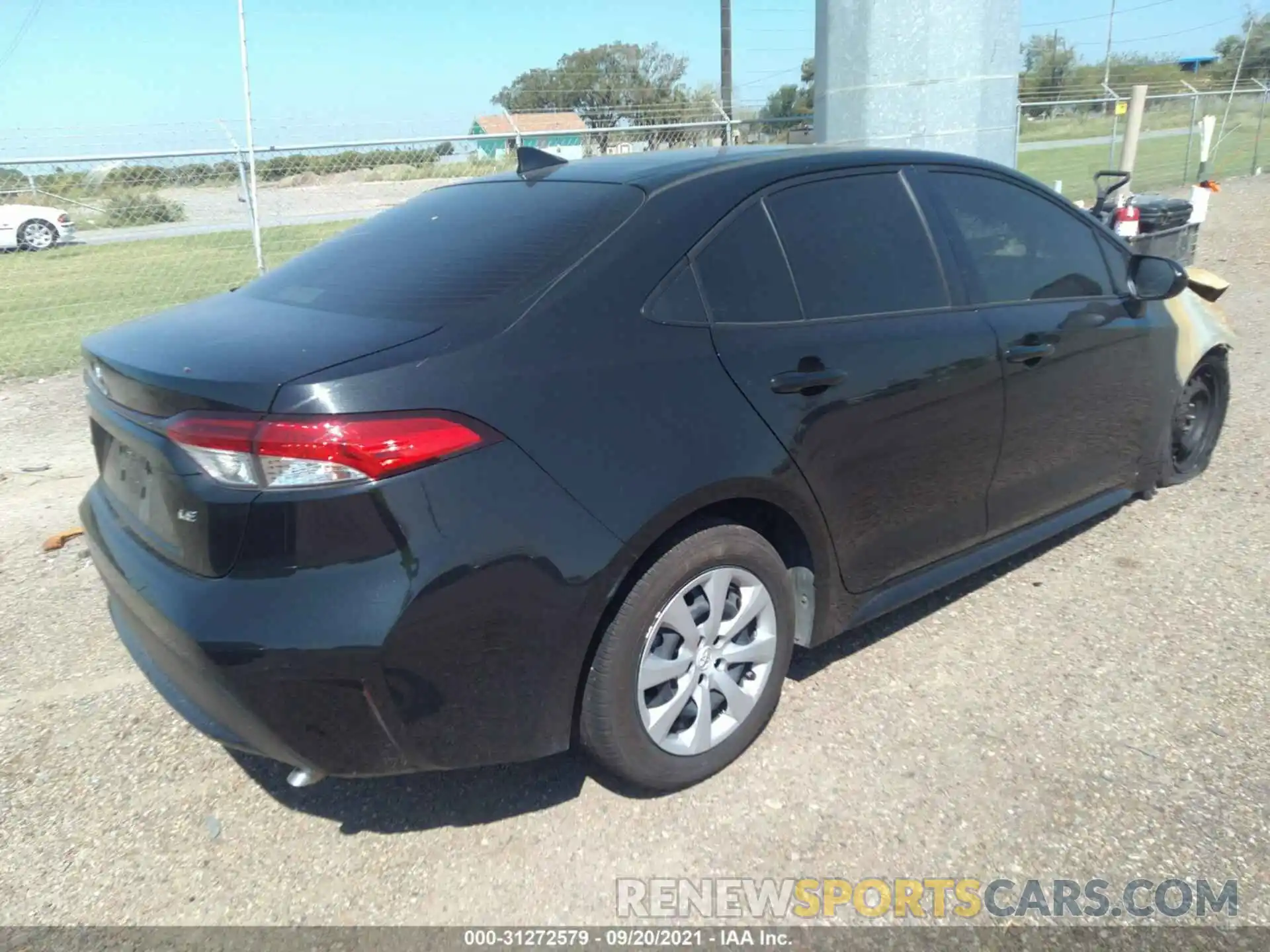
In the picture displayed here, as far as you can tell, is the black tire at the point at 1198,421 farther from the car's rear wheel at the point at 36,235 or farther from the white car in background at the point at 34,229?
the car's rear wheel at the point at 36,235

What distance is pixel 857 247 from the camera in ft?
10.4

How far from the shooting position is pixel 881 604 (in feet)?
10.7

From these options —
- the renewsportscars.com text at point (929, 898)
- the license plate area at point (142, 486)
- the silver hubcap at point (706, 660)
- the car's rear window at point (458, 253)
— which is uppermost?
the car's rear window at point (458, 253)

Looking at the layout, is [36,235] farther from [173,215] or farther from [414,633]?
[414,633]

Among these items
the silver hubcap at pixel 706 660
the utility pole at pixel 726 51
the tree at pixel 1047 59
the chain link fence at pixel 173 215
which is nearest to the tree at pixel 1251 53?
the tree at pixel 1047 59

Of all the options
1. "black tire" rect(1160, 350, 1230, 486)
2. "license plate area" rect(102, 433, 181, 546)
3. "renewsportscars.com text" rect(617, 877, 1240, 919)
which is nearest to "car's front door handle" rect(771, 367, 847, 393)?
"renewsportscars.com text" rect(617, 877, 1240, 919)

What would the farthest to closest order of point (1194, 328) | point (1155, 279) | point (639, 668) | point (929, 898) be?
point (1194, 328)
point (1155, 279)
point (639, 668)
point (929, 898)

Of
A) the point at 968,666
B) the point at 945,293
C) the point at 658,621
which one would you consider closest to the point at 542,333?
the point at 658,621

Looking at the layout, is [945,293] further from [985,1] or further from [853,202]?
[985,1]

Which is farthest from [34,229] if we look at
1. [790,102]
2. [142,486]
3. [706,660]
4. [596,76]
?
[596,76]

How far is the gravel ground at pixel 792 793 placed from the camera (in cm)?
250

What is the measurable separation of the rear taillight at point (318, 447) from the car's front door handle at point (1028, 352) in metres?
2.14

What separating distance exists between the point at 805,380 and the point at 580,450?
31.6 inches

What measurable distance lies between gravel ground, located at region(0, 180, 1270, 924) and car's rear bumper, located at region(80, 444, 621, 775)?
413mm
